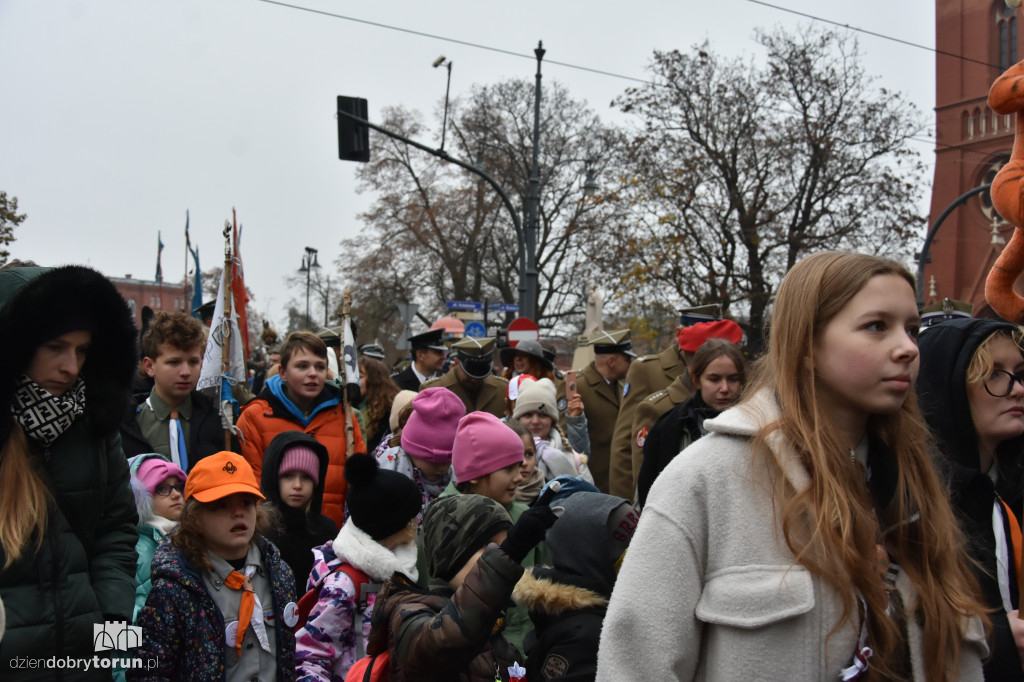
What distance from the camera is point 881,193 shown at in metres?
26.1

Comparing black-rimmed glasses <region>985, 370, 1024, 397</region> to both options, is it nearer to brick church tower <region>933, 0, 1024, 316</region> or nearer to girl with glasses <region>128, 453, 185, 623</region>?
girl with glasses <region>128, 453, 185, 623</region>

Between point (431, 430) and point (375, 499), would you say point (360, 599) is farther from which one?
point (431, 430)

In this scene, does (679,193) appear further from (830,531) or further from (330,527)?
(830,531)

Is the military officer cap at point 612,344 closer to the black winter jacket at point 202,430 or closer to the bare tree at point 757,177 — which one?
the black winter jacket at point 202,430

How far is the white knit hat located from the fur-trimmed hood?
371 cm

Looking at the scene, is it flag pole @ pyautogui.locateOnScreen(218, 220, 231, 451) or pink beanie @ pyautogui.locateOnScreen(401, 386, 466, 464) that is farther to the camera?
flag pole @ pyautogui.locateOnScreen(218, 220, 231, 451)

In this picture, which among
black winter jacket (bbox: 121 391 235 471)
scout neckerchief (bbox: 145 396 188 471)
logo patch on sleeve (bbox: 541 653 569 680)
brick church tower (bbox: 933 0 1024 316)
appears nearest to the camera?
logo patch on sleeve (bbox: 541 653 569 680)

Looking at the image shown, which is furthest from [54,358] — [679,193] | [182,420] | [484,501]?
[679,193]

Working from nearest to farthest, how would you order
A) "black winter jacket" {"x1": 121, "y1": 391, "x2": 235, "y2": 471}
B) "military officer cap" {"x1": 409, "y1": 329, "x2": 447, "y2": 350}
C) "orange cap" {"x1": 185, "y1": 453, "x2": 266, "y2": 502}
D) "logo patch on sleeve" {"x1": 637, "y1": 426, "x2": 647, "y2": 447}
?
"orange cap" {"x1": 185, "y1": 453, "x2": 266, "y2": 502} < "black winter jacket" {"x1": 121, "y1": 391, "x2": 235, "y2": 471} < "logo patch on sleeve" {"x1": 637, "y1": 426, "x2": 647, "y2": 447} < "military officer cap" {"x1": 409, "y1": 329, "x2": 447, "y2": 350}

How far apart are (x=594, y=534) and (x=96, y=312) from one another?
6.49 ft

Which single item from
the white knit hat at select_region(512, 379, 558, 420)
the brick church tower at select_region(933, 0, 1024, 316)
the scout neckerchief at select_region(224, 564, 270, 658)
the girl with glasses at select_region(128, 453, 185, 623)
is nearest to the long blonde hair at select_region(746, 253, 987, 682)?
the scout neckerchief at select_region(224, 564, 270, 658)

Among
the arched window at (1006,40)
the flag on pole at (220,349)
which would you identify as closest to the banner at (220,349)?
the flag on pole at (220,349)

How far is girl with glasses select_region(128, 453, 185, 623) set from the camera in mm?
4216

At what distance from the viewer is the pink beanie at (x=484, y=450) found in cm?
420
